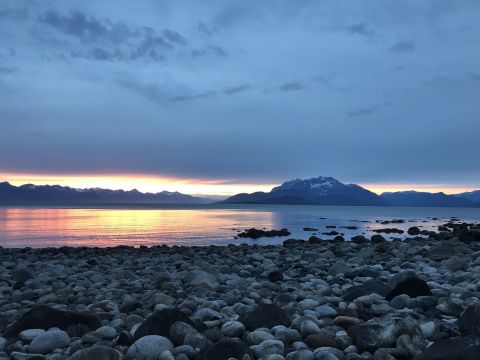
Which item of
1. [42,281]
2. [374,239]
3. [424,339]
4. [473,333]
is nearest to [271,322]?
[424,339]

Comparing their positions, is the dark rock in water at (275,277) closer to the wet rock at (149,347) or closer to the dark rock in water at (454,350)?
the wet rock at (149,347)

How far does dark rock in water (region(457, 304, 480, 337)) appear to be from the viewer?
4957 millimetres

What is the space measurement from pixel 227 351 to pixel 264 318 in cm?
121

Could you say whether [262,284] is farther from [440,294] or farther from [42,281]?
[42,281]

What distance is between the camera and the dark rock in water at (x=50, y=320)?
572 centimetres

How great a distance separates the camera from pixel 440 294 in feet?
A: 23.1

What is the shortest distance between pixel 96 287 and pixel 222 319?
4.44 m

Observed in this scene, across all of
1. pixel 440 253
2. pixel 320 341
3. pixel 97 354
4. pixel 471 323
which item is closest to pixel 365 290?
pixel 471 323

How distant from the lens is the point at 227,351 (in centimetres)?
443

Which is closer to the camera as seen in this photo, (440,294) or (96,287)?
(440,294)

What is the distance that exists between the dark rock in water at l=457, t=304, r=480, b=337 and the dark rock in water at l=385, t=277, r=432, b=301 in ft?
6.11

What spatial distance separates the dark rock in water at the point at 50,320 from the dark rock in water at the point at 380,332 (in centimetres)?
330

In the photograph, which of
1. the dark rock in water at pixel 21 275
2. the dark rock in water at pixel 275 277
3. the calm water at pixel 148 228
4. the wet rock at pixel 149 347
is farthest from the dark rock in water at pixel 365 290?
the calm water at pixel 148 228

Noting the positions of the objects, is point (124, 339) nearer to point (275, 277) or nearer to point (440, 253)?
point (275, 277)
